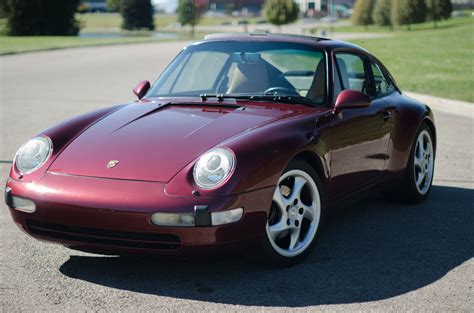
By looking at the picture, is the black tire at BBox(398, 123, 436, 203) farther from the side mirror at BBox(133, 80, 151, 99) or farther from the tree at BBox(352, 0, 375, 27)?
the tree at BBox(352, 0, 375, 27)

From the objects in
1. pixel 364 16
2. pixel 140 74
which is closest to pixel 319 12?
pixel 364 16

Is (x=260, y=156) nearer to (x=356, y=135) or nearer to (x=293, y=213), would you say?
(x=293, y=213)

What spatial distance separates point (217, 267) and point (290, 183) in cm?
68

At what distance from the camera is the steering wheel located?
5821 millimetres

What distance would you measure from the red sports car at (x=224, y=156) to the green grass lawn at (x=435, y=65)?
906 cm

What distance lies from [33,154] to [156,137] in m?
0.77

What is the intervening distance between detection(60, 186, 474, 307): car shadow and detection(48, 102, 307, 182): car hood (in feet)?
2.04

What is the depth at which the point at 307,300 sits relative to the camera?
4.39m

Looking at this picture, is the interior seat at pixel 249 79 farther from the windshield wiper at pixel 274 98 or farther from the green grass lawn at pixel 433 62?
the green grass lawn at pixel 433 62

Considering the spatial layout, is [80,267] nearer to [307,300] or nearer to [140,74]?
[307,300]

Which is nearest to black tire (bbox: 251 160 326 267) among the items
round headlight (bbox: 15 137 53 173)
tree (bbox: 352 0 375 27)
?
round headlight (bbox: 15 137 53 173)

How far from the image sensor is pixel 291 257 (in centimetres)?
499

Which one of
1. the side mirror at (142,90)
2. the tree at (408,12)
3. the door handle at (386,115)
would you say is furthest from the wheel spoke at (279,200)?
the tree at (408,12)

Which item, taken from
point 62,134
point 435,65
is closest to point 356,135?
point 62,134
